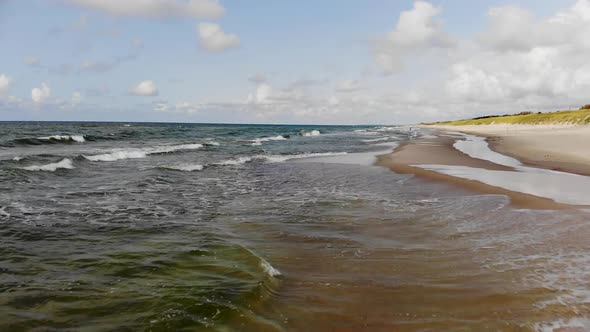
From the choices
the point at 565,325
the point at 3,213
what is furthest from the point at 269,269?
the point at 3,213

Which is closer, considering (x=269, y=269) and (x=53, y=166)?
(x=269, y=269)

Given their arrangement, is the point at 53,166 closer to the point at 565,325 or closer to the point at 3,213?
the point at 3,213

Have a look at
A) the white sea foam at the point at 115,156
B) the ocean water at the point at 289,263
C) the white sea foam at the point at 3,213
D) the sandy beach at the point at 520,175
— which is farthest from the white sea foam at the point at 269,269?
the white sea foam at the point at 115,156

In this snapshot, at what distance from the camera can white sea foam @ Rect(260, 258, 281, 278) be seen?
5790mm

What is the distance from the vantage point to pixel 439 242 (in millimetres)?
7348

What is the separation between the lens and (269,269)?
595cm

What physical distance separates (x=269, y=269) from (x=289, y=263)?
0.49 metres

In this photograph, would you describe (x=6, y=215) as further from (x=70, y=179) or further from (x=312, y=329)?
(x=312, y=329)

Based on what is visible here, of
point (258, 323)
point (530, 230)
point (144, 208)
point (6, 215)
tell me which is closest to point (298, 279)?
point (258, 323)

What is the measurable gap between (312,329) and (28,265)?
4803mm

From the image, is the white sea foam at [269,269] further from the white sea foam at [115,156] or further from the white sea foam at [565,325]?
Answer: the white sea foam at [115,156]

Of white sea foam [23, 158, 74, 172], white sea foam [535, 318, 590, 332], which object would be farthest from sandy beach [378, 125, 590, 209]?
white sea foam [23, 158, 74, 172]

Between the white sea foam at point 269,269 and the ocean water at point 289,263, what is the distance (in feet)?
0.12

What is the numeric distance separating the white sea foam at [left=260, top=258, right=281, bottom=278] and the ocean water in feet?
0.12
